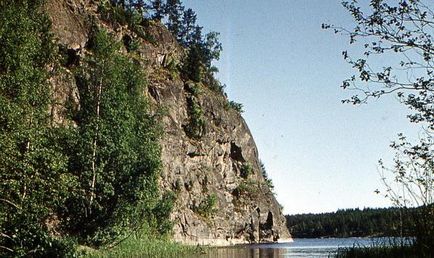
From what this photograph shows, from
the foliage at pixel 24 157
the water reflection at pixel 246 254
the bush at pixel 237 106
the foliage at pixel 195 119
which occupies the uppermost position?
the bush at pixel 237 106

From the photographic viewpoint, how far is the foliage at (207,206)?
6369cm

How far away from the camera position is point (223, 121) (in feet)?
267

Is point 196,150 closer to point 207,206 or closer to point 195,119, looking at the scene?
point 195,119

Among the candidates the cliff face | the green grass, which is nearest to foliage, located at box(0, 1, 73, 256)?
the green grass

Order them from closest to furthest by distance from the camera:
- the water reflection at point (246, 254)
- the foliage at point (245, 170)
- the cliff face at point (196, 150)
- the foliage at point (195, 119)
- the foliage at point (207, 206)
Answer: the water reflection at point (246, 254), the cliff face at point (196, 150), the foliage at point (207, 206), the foliage at point (195, 119), the foliage at point (245, 170)

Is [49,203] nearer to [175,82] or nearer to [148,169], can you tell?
[148,169]

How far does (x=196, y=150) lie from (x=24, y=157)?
1805 inches

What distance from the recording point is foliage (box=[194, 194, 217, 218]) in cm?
6369

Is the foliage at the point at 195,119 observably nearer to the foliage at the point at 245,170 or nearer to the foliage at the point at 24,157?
the foliage at the point at 245,170

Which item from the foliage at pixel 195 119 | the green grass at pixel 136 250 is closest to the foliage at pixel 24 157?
the green grass at pixel 136 250

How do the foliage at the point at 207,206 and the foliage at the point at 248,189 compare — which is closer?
the foliage at the point at 207,206

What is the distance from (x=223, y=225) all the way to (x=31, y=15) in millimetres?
47231

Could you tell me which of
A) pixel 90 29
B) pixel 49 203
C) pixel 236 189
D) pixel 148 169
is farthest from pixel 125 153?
pixel 236 189

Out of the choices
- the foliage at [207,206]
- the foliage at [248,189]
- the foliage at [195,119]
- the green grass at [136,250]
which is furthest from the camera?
the foliage at [248,189]
